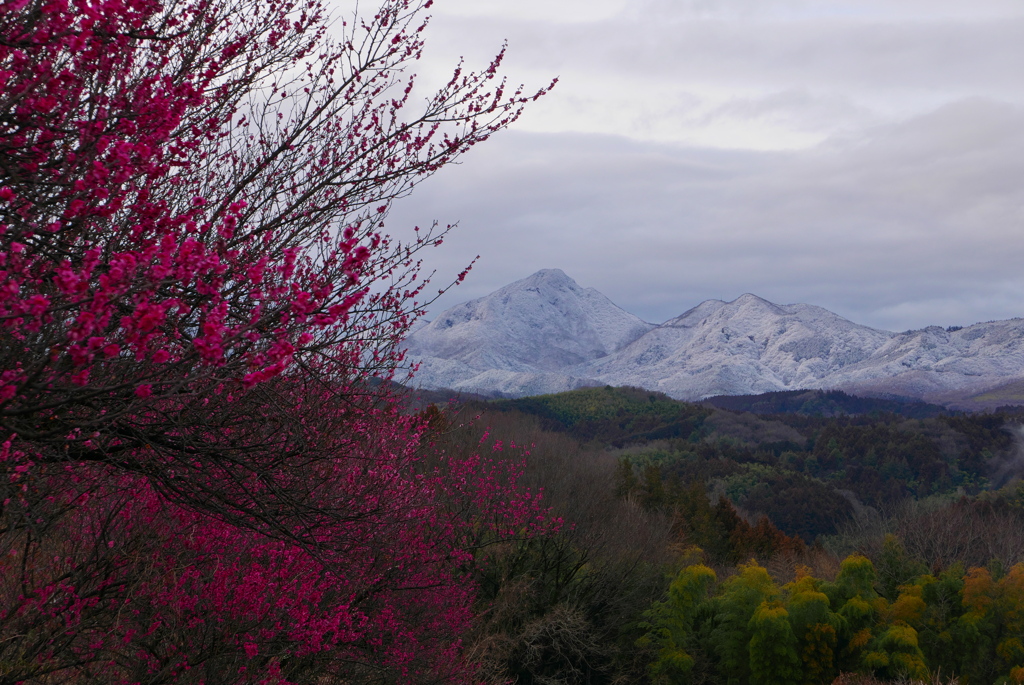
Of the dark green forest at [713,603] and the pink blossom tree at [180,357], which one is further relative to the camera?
the dark green forest at [713,603]

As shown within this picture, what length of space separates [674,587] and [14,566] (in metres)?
21.0

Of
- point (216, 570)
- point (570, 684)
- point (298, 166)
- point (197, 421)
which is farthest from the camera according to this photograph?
point (570, 684)

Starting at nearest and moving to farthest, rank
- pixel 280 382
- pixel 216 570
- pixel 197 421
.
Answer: pixel 197 421
pixel 280 382
pixel 216 570

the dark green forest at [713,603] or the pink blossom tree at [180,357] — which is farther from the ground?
the pink blossom tree at [180,357]

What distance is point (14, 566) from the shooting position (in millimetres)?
8711

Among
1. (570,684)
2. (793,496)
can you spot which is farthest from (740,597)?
(793,496)

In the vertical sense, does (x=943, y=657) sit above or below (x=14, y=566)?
below

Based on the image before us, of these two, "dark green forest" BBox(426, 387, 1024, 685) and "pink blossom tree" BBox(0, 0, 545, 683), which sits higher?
"pink blossom tree" BBox(0, 0, 545, 683)

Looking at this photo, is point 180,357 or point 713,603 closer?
point 180,357

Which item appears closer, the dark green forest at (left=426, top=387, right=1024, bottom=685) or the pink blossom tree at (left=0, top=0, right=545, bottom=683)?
the pink blossom tree at (left=0, top=0, right=545, bottom=683)

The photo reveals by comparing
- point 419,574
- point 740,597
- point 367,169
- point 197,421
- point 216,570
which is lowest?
point 740,597

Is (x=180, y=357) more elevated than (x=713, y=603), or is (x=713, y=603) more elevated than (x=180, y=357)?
(x=180, y=357)

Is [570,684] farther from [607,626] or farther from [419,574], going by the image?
[419,574]

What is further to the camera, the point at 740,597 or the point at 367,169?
the point at 740,597
